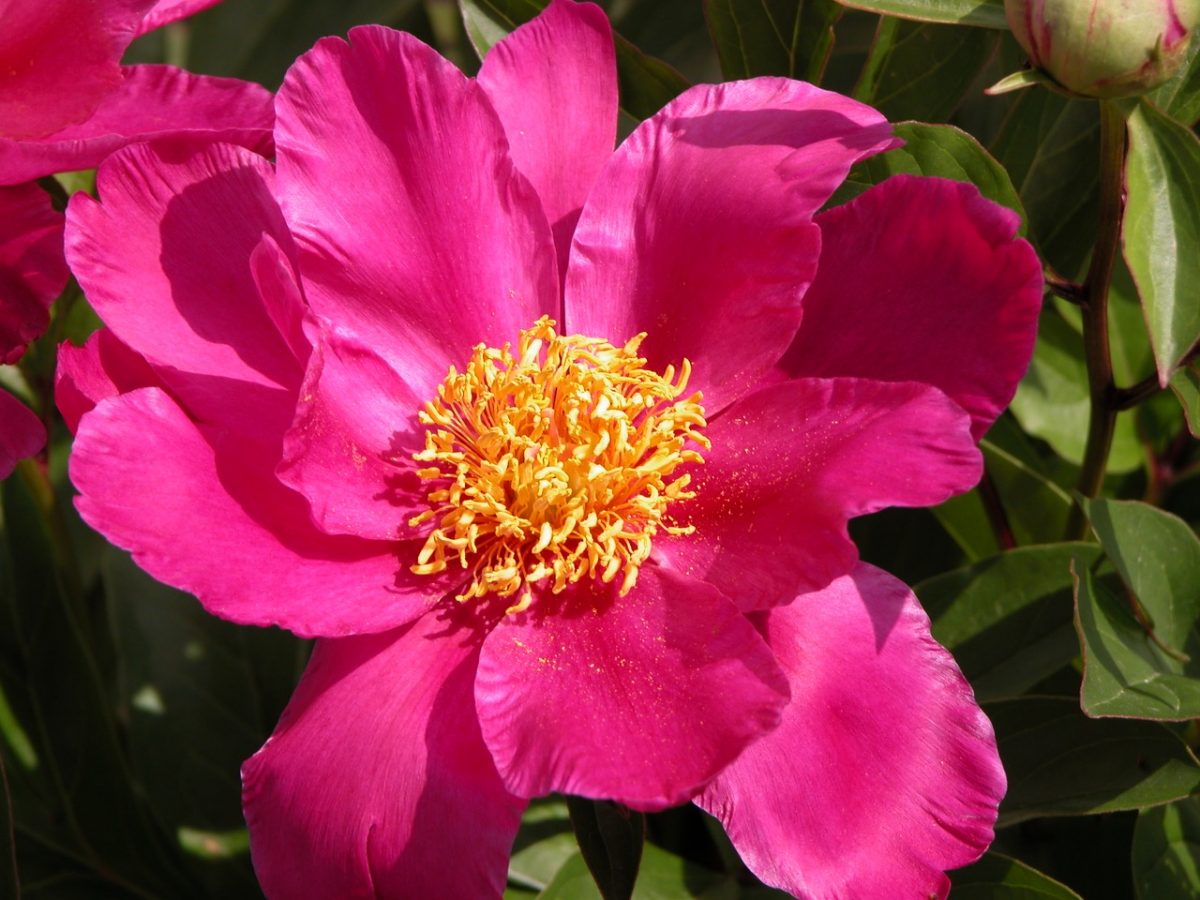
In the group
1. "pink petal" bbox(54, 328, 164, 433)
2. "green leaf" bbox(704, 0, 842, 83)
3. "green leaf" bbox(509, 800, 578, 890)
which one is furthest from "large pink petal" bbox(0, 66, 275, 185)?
"green leaf" bbox(509, 800, 578, 890)

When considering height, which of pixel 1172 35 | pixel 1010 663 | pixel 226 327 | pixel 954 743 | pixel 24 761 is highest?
pixel 1172 35

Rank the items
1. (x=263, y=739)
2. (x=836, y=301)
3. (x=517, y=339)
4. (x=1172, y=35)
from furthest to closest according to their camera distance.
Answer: (x=263, y=739)
(x=517, y=339)
(x=836, y=301)
(x=1172, y=35)

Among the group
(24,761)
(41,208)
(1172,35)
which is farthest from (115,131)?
(1172,35)

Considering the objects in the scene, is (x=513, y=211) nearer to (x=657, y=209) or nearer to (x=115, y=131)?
(x=657, y=209)

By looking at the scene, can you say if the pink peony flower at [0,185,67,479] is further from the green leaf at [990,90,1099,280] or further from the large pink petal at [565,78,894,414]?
the green leaf at [990,90,1099,280]

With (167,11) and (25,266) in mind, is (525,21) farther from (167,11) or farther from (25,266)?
(25,266)

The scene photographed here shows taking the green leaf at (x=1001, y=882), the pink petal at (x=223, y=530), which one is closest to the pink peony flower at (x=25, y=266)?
the pink petal at (x=223, y=530)

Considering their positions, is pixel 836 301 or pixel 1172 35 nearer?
pixel 1172 35

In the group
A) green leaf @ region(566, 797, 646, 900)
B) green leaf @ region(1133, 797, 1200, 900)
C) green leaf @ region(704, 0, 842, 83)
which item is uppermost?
green leaf @ region(704, 0, 842, 83)
